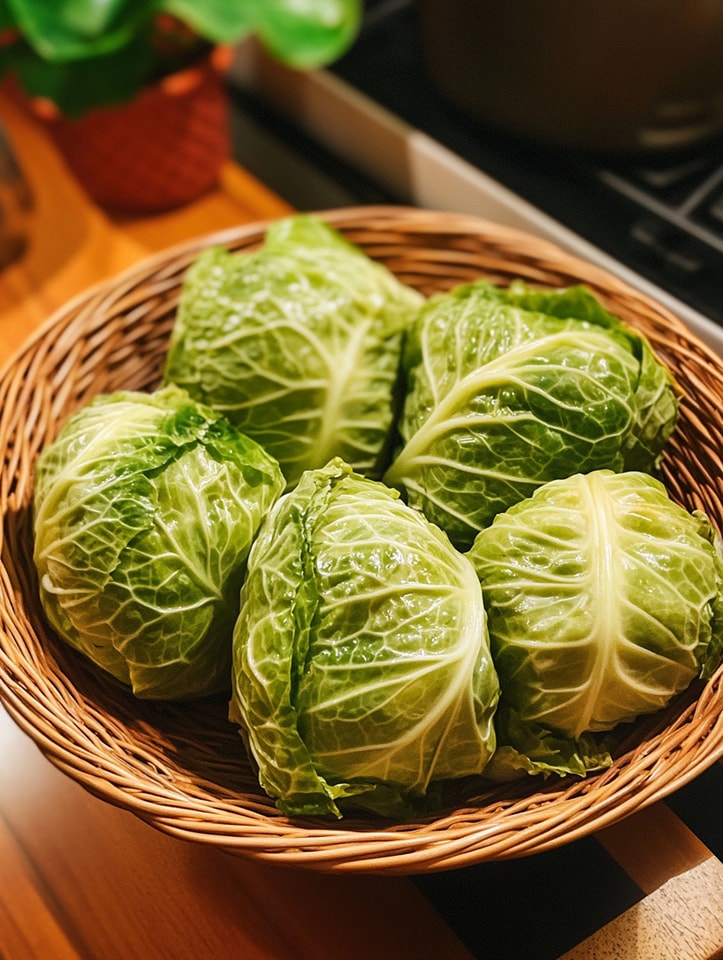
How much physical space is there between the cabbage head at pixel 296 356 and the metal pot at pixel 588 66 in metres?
0.55

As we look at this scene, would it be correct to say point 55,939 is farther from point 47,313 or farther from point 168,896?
point 47,313

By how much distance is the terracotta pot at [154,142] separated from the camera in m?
1.89

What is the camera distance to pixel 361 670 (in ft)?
3.36

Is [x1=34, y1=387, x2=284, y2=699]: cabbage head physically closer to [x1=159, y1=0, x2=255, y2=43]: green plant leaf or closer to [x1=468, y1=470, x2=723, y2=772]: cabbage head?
[x1=468, y1=470, x2=723, y2=772]: cabbage head

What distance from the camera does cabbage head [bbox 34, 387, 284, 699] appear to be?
1142 mm

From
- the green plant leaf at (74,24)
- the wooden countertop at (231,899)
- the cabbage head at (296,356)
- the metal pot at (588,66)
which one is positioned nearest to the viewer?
the wooden countertop at (231,899)

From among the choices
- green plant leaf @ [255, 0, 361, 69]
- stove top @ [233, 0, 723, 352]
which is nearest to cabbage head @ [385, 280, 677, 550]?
stove top @ [233, 0, 723, 352]

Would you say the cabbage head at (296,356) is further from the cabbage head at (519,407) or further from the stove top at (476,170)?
the stove top at (476,170)

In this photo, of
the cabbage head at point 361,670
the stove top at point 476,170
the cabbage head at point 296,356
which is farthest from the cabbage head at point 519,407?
the stove top at point 476,170

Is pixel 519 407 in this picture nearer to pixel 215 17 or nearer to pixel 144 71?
pixel 215 17

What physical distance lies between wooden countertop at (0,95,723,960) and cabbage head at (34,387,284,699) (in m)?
0.23

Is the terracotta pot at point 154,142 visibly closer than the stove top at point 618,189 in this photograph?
No

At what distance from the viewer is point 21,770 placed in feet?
4.30

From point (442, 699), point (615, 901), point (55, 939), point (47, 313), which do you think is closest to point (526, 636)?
point (442, 699)
